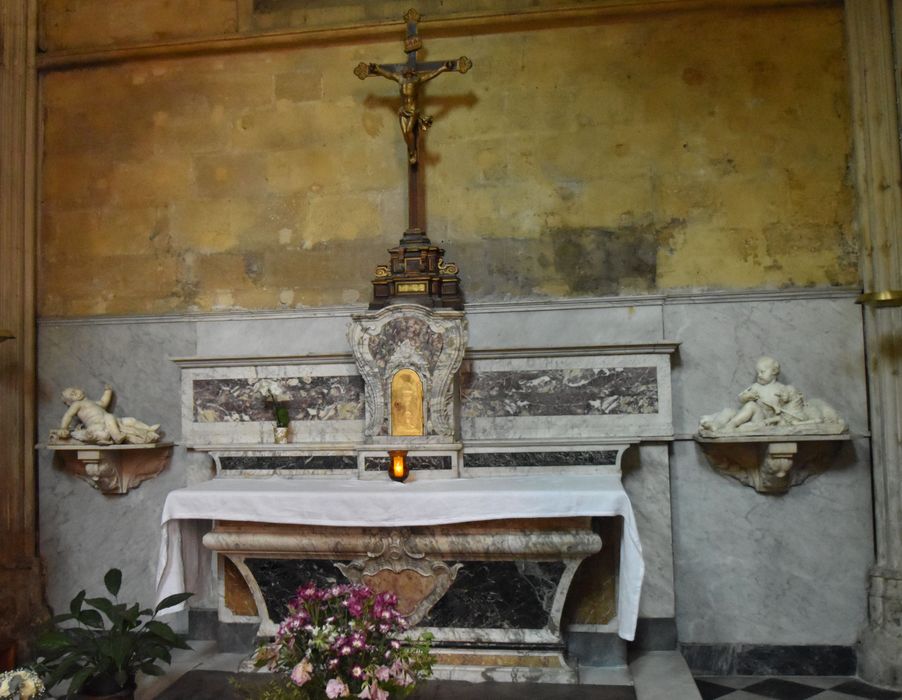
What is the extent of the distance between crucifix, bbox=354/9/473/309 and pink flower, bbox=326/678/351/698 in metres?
2.67

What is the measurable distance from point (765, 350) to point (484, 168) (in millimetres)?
2116

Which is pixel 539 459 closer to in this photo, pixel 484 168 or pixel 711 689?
pixel 711 689

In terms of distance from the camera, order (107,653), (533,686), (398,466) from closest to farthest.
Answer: (107,653)
(533,686)
(398,466)

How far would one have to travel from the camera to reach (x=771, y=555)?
17.6 ft

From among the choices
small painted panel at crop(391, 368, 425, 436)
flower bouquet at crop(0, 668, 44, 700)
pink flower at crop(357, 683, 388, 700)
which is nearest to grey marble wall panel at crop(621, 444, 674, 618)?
small painted panel at crop(391, 368, 425, 436)

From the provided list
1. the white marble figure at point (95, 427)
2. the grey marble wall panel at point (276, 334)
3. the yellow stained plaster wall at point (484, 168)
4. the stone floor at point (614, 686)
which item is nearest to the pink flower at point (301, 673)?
the stone floor at point (614, 686)

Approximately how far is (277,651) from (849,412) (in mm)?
3685

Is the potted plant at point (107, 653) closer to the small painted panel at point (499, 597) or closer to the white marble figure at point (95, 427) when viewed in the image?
the white marble figure at point (95, 427)

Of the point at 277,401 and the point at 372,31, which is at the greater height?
the point at 372,31

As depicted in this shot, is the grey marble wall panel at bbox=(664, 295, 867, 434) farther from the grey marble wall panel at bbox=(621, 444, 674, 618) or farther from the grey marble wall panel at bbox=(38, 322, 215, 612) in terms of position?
the grey marble wall panel at bbox=(38, 322, 215, 612)

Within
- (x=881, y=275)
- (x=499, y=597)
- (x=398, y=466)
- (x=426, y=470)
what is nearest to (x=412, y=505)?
(x=398, y=466)

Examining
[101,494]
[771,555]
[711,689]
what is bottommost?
[711,689]

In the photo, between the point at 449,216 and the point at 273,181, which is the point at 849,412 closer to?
the point at 449,216

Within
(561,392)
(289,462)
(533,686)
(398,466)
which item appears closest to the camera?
(533,686)
